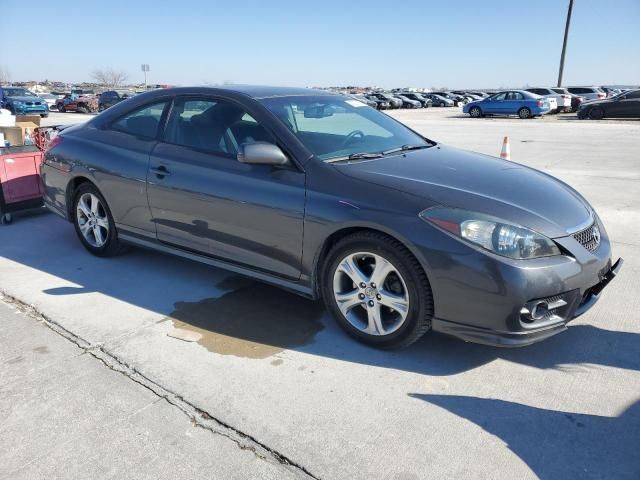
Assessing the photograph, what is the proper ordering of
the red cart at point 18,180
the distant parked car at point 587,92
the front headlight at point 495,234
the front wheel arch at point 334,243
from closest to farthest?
the front headlight at point 495,234 → the front wheel arch at point 334,243 → the red cart at point 18,180 → the distant parked car at point 587,92

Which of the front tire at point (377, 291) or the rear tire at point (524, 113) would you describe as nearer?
the front tire at point (377, 291)

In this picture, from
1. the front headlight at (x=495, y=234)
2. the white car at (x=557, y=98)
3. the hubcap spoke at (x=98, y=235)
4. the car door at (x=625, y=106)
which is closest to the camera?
the front headlight at (x=495, y=234)

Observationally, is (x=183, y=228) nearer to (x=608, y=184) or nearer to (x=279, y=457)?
(x=279, y=457)

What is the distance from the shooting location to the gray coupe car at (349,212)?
110 inches

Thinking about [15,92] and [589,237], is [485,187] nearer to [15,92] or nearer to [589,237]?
[589,237]

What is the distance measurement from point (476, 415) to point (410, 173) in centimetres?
149

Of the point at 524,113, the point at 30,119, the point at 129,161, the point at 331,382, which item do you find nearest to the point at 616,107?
the point at 524,113

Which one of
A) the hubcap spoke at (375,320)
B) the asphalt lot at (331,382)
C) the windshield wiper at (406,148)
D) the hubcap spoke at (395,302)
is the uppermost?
the windshield wiper at (406,148)

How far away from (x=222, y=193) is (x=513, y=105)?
28.4 meters

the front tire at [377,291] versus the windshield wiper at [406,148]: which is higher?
the windshield wiper at [406,148]

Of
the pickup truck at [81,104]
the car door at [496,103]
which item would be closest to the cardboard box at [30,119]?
the pickup truck at [81,104]

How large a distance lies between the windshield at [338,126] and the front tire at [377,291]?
0.72 metres

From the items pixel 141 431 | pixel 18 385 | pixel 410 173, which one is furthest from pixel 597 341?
pixel 18 385

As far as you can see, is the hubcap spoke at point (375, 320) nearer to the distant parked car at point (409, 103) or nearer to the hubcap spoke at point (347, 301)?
the hubcap spoke at point (347, 301)
